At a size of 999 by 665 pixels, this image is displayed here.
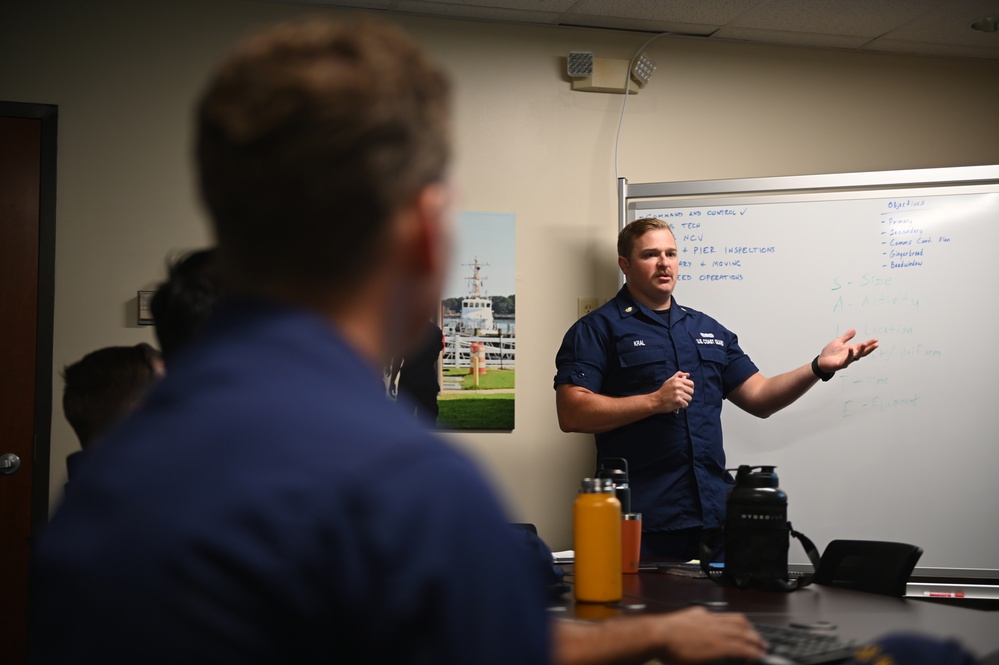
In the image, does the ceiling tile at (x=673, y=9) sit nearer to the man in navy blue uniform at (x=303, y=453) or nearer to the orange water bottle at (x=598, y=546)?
the orange water bottle at (x=598, y=546)

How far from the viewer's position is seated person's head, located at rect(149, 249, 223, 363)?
59.1 inches

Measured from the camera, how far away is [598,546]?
64.6 inches

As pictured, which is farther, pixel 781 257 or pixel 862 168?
pixel 862 168

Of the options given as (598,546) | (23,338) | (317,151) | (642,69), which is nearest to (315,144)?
(317,151)

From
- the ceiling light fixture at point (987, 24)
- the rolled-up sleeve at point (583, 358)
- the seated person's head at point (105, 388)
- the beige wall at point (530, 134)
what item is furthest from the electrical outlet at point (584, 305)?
the seated person's head at point (105, 388)

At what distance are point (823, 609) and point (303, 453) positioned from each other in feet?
4.35

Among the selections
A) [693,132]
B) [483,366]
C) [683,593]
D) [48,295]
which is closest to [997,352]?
[693,132]

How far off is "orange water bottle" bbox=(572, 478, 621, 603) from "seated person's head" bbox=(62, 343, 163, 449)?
2.89 feet

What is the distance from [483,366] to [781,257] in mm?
1239

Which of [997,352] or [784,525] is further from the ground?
[997,352]

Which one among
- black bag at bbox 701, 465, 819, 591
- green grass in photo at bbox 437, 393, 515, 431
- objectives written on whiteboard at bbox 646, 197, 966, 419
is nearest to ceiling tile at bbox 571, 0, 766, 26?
objectives written on whiteboard at bbox 646, 197, 966, 419

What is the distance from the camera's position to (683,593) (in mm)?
1762

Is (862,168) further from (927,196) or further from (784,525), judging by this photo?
(784,525)

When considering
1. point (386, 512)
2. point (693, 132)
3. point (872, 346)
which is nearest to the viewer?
point (386, 512)
